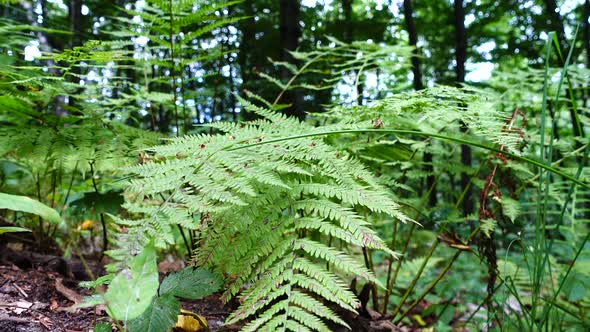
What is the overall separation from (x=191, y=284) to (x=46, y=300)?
67 cm

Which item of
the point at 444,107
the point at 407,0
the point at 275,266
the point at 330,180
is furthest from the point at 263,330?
the point at 407,0

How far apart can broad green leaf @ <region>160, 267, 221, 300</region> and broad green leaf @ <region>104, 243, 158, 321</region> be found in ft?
0.88

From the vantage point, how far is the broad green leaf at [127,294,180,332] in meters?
0.97

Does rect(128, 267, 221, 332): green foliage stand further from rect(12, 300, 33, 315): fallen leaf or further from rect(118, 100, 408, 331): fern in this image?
rect(12, 300, 33, 315): fallen leaf

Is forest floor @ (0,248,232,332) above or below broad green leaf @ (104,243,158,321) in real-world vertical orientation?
below

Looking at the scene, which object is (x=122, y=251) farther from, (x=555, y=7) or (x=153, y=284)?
(x=555, y=7)

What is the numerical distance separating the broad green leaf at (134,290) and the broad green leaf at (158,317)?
0.66ft

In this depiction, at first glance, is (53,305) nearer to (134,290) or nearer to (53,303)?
(53,303)

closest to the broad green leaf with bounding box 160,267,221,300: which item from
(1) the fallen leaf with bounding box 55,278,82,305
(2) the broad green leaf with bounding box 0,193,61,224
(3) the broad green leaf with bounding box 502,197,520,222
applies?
(2) the broad green leaf with bounding box 0,193,61,224

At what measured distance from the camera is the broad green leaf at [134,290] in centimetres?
78

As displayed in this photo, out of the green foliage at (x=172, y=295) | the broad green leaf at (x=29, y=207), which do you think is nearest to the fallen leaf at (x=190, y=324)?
the green foliage at (x=172, y=295)

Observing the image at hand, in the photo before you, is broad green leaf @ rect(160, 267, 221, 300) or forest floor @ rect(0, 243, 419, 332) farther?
forest floor @ rect(0, 243, 419, 332)

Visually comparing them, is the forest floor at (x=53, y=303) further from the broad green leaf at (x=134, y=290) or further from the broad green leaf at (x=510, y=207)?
the broad green leaf at (x=510, y=207)

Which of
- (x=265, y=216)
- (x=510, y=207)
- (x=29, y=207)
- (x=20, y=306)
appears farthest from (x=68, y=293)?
(x=510, y=207)
